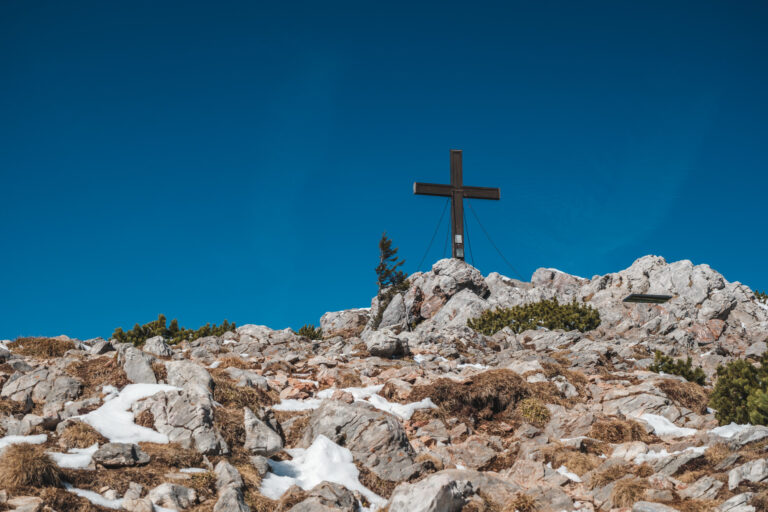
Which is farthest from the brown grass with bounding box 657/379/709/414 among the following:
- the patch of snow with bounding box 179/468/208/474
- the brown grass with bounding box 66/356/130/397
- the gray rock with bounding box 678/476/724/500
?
the brown grass with bounding box 66/356/130/397

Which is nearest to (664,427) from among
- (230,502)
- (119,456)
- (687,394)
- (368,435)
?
(687,394)

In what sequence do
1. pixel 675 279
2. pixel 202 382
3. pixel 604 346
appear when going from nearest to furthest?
1. pixel 202 382
2. pixel 604 346
3. pixel 675 279

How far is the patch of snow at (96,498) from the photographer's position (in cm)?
888

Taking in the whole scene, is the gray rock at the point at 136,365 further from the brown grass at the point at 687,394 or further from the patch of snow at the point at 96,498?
the brown grass at the point at 687,394

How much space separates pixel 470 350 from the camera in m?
23.0

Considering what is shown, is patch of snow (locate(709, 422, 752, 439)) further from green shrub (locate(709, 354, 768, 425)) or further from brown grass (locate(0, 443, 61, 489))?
brown grass (locate(0, 443, 61, 489))

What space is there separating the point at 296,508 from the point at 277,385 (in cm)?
645

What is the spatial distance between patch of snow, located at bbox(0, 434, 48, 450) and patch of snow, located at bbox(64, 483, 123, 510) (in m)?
1.87

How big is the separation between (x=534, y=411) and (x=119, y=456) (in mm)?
10579

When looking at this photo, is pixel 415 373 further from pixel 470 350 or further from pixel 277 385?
pixel 470 350

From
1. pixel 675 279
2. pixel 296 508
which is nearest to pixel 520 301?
pixel 675 279

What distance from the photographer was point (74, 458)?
1003 centimetres

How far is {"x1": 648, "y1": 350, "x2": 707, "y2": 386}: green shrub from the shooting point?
18547mm

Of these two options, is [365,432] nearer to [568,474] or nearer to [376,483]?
[376,483]
